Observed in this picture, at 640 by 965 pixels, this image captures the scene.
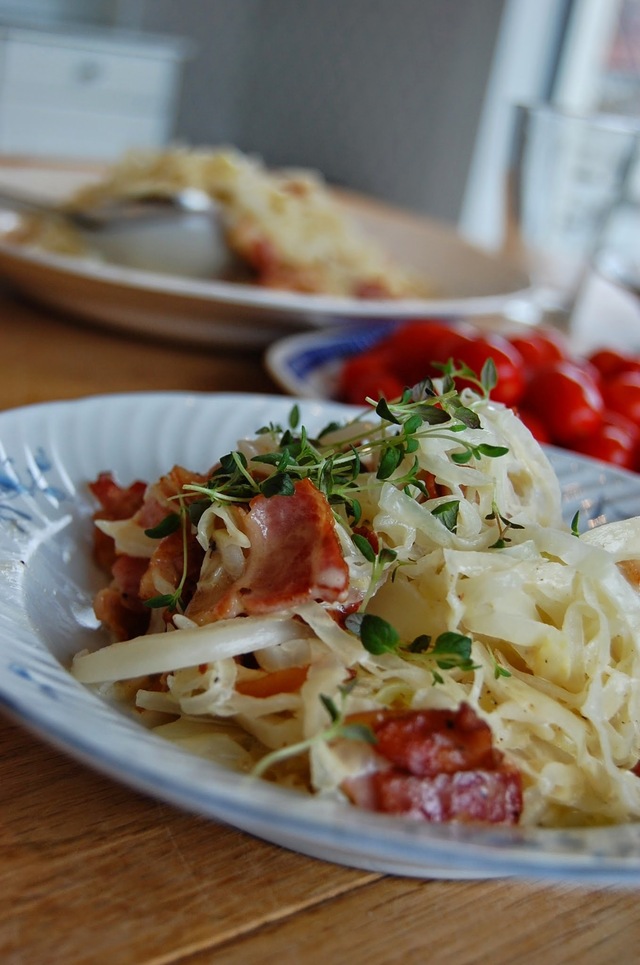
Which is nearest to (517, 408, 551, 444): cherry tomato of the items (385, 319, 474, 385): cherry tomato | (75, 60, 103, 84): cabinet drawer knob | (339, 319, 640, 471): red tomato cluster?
(339, 319, 640, 471): red tomato cluster

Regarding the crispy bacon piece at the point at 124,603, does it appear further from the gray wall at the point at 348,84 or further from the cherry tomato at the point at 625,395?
the gray wall at the point at 348,84

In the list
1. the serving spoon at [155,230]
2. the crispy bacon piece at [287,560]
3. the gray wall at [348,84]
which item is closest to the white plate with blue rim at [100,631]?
the crispy bacon piece at [287,560]

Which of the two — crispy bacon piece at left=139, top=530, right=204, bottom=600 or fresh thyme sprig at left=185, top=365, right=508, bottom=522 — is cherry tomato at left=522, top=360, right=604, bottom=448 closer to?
fresh thyme sprig at left=185, top=365, right=508, bottom=522

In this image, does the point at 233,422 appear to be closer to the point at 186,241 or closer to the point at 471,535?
the point at 471,535

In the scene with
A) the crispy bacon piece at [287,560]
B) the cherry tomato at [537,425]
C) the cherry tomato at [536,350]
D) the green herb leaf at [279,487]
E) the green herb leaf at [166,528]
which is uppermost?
the green herb leaf at [279,487]

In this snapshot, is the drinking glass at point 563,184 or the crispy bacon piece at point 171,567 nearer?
the crispy bacon piece at point 171,567
